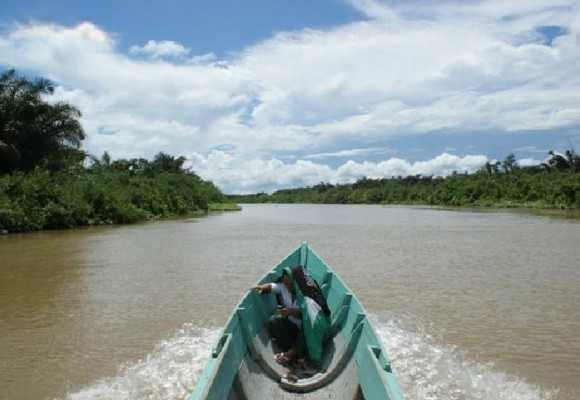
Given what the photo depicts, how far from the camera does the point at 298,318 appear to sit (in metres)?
6.29

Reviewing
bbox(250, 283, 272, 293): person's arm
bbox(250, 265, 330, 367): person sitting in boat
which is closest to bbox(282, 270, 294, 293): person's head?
bbox(250, 265, 330, 367): person sitting in boat

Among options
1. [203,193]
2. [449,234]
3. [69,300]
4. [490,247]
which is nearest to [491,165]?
[203,193]

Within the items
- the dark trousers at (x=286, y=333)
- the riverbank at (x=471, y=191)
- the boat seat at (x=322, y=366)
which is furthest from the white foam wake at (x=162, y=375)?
the riverbank at (x=471, y=191)

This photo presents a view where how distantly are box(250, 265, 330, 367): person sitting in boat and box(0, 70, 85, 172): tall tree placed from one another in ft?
92.7

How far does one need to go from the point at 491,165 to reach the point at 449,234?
190 ft

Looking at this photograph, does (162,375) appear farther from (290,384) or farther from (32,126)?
(32,126)

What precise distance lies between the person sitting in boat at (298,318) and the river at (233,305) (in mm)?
1226

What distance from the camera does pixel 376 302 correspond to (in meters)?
11.0

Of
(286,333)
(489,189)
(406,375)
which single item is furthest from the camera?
(489,189)

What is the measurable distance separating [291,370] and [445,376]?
209 cm

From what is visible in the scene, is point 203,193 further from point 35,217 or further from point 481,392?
point 481,392

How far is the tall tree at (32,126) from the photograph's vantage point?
31.7 metres

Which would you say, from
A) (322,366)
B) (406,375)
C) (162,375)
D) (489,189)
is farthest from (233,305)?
(489,189)

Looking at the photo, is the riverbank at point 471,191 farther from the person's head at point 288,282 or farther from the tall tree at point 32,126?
the person's head at point 288,282
